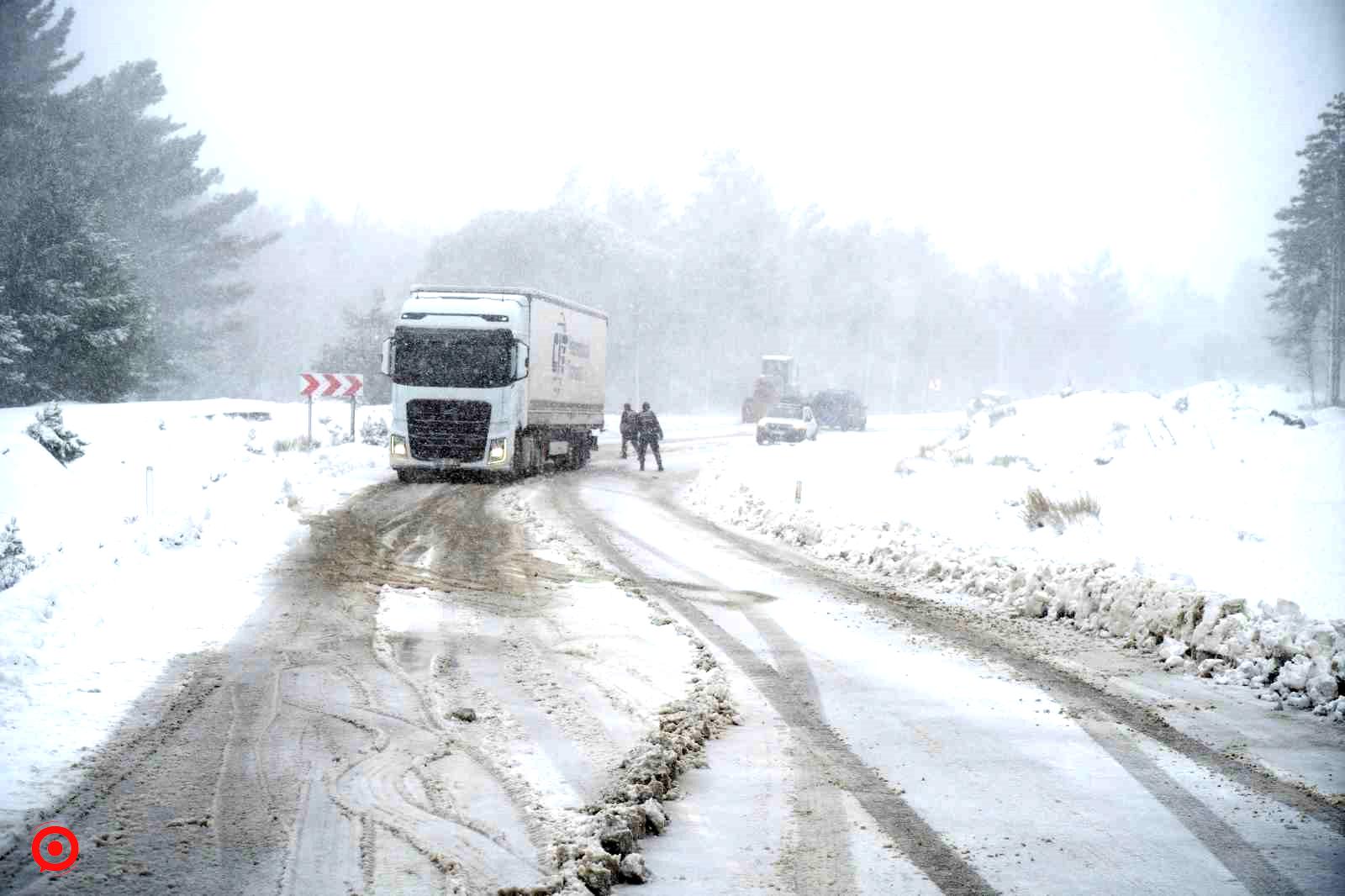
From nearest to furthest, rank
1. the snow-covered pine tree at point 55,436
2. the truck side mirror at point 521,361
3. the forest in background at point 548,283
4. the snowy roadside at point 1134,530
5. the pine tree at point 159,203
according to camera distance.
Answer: the snowy roadside at point 1134,530 < the snow-covered pine tree at point 55,436 < the truck side mirror at point 521,361 < the forest in background at point 548,283 < the pine tree at point 159,203

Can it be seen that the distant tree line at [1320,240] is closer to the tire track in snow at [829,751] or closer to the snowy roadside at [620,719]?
the tire track in snow at [829,751]

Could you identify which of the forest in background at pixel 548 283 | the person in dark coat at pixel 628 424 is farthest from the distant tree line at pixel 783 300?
the person in dark coat at pixel 628 424

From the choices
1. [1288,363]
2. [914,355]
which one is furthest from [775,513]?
[1288,363]

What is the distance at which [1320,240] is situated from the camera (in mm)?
61594

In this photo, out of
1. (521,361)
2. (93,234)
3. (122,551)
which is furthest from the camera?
(93,234)

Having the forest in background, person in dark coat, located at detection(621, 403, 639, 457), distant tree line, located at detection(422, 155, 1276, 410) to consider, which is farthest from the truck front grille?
distant tree line, located at detection(422, 155, 1276, 410)

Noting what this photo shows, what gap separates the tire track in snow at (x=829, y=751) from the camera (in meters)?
4.29

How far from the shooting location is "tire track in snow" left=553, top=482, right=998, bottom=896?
4.29 meters

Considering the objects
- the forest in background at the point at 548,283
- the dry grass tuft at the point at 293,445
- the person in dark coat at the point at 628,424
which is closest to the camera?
the dry grass tuft at the point at 293,445

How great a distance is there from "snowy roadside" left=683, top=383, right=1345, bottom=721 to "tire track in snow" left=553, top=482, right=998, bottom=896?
3.06 metres

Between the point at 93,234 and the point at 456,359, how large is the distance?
22.7 metres

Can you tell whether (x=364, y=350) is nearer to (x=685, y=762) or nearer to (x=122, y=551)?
(x=122, y=551)

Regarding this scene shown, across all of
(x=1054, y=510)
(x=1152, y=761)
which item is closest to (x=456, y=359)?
(x=1054, y=510)

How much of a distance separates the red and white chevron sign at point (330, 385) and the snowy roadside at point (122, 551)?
63.9 inches
